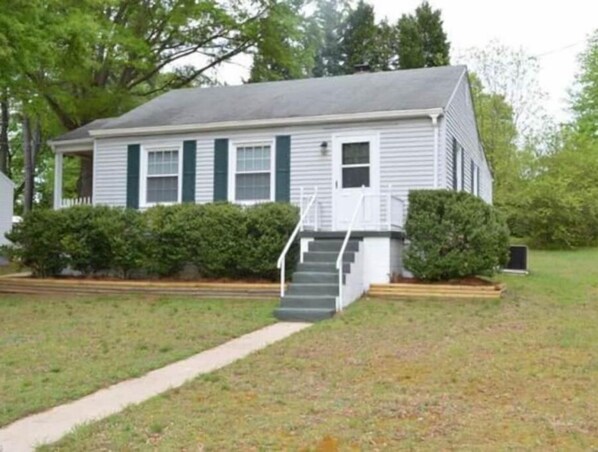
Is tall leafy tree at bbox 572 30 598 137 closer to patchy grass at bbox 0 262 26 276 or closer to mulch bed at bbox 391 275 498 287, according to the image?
mulch bed at bbox 391 275 498 287

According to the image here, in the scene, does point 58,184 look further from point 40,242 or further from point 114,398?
point 114,398

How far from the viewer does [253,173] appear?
46.8ft

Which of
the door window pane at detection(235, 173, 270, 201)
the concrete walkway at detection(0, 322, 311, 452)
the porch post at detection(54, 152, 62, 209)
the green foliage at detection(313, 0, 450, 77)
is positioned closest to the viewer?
the concrete walkway at detection(0, 322, 311, 452)

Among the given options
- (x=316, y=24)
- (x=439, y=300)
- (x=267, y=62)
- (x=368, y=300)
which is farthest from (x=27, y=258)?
(x=316, y=24)

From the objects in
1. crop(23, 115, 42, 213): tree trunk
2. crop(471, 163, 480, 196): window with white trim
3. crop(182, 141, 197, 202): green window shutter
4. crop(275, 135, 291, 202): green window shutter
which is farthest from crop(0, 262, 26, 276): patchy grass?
crop(471, 163, 480, 196): window with white trim

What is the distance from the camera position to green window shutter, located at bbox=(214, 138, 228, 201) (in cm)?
1431

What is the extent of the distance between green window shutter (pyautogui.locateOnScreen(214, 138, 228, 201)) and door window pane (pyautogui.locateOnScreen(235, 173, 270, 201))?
0.29m

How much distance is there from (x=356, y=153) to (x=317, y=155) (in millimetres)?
844

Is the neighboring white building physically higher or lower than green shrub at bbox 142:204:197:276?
higher

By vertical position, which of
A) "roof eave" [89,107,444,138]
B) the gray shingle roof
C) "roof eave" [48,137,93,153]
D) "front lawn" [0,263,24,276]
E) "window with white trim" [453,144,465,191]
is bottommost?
"front lawn" [0,263,24,276]

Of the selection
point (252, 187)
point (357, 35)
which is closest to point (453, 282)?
point (252, 187)

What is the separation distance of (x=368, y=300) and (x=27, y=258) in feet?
25.1

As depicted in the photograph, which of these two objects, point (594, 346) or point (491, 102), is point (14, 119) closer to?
point (491, 102)

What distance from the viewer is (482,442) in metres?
4.07
